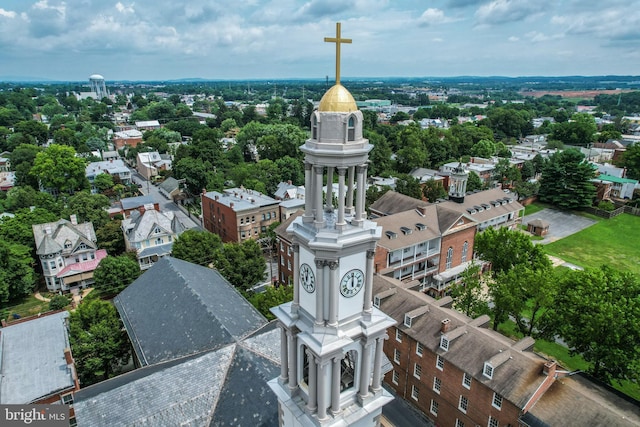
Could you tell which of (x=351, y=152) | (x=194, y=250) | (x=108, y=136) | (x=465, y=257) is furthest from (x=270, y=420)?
(x=108, y=136)

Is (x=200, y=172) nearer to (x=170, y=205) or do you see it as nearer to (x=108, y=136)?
(x=170, y=205)

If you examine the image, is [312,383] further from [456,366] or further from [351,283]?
[456,366]

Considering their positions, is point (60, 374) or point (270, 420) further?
point (60, 374)

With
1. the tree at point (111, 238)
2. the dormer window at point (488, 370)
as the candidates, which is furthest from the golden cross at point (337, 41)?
the tree at point (111, 238)

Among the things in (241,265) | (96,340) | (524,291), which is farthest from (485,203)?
(96,340)

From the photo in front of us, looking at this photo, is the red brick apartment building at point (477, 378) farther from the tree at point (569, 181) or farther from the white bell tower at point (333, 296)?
the tree at point (569, 181)
